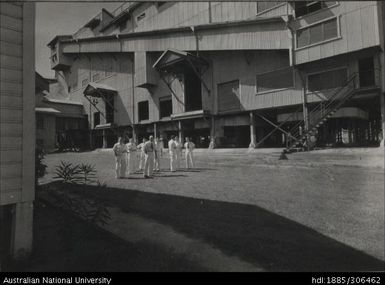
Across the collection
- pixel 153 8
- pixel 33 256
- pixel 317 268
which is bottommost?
pixel 317 268

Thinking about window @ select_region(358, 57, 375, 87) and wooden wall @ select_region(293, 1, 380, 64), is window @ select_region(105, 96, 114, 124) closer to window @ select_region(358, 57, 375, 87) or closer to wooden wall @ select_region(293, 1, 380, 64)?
wooden wall @ select_region(293, 1, 380, 64)

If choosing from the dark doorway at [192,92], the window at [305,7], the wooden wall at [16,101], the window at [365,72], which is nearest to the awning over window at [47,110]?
the wooden wall at [16,101]

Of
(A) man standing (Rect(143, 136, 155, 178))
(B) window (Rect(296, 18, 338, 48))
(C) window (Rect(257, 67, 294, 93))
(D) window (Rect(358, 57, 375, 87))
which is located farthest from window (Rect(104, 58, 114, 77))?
(D) window (Rect(358, 57, 375, 87))

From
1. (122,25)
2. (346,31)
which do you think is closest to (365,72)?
(346,31)

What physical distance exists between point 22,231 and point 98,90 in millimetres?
3015

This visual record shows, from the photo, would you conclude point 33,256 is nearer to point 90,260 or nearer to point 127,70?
point 90,260

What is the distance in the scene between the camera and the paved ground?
6.05 m

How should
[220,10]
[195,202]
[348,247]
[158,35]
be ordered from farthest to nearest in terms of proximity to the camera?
[220,10] < [195,202] < [158,35] < [348,247]

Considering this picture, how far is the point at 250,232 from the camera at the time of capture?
6.62 m

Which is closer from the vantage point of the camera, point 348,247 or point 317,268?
point 317,268

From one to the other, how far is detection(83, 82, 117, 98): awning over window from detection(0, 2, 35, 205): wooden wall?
1481 millimetres

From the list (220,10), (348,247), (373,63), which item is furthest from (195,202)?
(220,10)

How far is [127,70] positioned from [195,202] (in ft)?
13.2

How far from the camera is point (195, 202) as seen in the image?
8.42 m
